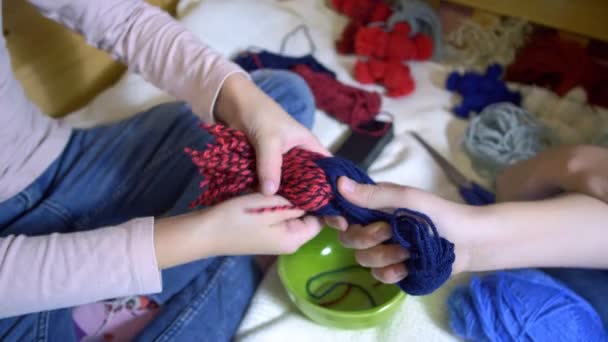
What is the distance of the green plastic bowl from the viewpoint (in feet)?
2.31

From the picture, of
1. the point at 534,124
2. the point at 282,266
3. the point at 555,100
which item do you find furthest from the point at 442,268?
the point at 555,100

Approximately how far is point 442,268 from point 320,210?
0.15 m

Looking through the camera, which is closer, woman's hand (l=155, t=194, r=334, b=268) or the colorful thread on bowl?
woman's hand (l=155, t=194, r=334, b=268)

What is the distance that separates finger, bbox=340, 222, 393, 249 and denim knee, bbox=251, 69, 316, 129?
12.5 inches

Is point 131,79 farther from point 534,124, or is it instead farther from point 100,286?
point 534,124

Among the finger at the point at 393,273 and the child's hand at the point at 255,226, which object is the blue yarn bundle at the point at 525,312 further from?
the child's hand at the point at 255,226

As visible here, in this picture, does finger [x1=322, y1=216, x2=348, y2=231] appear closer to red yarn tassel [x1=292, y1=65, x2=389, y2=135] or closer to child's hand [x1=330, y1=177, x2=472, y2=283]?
child's hand [x1=330, y1=177, x2=472, y2=283]

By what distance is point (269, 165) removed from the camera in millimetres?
601

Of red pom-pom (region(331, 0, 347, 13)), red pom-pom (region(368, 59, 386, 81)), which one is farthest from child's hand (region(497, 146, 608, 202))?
red pom-pom (region(331, 0, 347, 13))

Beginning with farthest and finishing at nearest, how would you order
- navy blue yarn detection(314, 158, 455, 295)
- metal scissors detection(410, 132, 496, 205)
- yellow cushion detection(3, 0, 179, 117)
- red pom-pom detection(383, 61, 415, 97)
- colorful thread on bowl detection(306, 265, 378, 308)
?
red pom-pom detection(383, 61, 415, 97) → yellow cushion detection(3, 0, 179, 117) → metal scissors detection(410, 132, 496, 205) → colorful thread on bowl detection(306, 265, 378, 308) → navy blue yarn detection(314, 158, 455, 295)

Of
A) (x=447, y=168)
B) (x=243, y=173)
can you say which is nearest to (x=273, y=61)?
(x=447, y=168)

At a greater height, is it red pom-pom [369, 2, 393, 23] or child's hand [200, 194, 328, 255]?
red pom-pom [369, 2, 393, 23]

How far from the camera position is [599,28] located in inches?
41.2

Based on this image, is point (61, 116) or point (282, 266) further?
point (61, 116)
